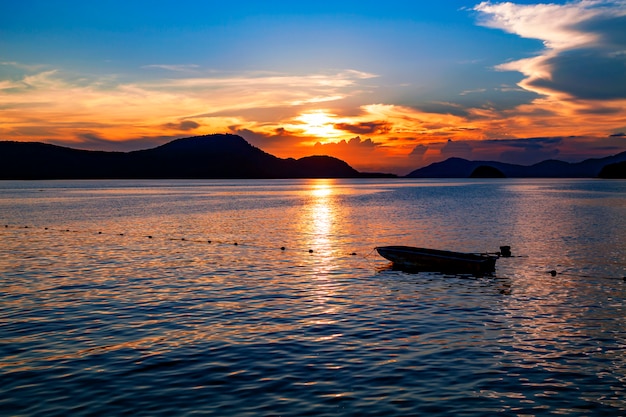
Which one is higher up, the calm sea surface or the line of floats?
the line of floats

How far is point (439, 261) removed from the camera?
133ft

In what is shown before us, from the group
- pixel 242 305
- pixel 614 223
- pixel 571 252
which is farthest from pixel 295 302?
pixel 614 223

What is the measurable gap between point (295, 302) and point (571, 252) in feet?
112

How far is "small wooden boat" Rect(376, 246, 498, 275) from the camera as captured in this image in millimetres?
39156

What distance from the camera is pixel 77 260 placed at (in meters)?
44.8

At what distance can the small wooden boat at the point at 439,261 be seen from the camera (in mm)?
39156

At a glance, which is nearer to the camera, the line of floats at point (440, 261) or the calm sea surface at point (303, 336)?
the calm sea surface at point (303, 336)

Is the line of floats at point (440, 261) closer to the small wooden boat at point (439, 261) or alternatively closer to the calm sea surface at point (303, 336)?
the small wooden boat at point (439, 261)

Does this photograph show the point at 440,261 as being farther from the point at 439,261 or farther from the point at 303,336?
the point at 303,336

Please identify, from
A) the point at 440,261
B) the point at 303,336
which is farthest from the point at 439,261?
the point at 303,336

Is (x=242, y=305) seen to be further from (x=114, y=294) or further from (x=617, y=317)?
(x=617, y=317)

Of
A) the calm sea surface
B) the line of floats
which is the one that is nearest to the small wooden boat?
the line of floats

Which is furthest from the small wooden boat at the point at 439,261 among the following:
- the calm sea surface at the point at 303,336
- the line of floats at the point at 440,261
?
the calm sea surface at the point at 303,336

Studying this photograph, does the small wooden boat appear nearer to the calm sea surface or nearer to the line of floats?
the line of floats
